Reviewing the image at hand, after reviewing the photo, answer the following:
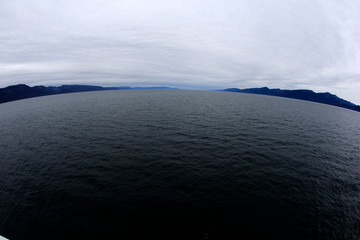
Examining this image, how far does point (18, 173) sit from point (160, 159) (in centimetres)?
2560

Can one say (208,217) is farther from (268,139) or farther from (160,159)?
(268,139)

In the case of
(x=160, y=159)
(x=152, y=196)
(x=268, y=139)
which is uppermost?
(x=268, y=139)

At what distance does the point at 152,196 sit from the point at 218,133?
96.1 ft

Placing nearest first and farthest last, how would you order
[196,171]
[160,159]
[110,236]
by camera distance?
[110,236]
[196,171]
[160,159]

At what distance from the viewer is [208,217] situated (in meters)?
16.2

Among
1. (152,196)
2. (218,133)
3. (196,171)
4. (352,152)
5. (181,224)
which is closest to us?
(181,224)

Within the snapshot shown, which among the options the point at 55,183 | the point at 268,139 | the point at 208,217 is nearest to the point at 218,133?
the point at 268,139

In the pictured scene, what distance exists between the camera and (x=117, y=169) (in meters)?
24.6

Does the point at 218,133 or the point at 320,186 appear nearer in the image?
the point at 320,186

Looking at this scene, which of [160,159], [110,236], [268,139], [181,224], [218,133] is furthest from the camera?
[218,133]

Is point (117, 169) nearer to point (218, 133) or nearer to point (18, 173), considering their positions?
point (18, 173)

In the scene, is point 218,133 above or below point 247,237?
above

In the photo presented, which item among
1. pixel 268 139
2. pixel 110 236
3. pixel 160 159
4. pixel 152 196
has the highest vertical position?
pixel 268 139

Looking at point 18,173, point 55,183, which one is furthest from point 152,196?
point 18,173
